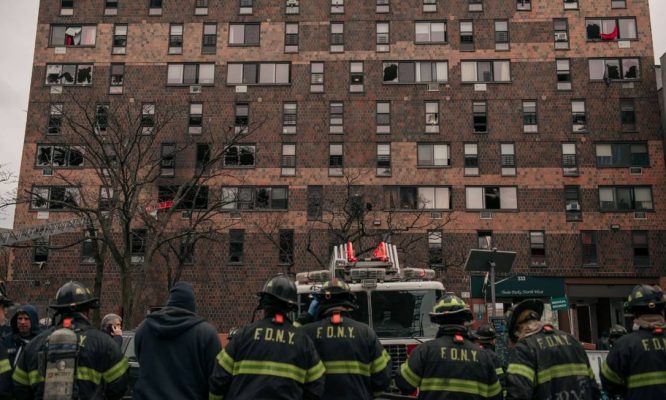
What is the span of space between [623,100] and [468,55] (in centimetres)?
933

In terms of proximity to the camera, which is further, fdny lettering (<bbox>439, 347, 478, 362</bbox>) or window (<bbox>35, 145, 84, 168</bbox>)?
window (<bbox>35, 145, 84, 168</bbox>)

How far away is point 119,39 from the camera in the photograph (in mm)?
36750

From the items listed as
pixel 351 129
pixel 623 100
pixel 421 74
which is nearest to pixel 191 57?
pixel 351 129

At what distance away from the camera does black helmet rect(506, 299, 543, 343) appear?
5719 mm

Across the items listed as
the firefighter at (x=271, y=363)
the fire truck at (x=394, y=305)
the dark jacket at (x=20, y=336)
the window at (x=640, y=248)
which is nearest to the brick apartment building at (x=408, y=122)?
the window at (x=640, y=248)

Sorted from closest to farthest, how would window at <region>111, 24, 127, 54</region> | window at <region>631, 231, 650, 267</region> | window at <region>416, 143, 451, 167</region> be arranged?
1. window at <region>631, 231, 650, 267</region>
2. window at <region>416, 143, 451, 167</region>
3. window at <region>111, 24, 127, 54</region>

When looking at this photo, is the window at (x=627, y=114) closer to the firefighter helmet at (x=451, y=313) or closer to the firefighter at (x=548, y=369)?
the firefighter at (x=548, y=369)

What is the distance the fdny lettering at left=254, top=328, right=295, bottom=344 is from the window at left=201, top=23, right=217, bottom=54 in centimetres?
3383

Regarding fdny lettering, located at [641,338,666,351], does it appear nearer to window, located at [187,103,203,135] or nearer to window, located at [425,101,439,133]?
window, located at [425,101,439,133]

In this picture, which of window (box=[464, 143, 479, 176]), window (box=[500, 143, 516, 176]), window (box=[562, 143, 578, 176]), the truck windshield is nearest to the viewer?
the truck windshield

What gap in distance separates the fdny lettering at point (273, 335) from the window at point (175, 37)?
34269 mm

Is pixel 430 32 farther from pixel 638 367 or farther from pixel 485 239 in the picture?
pixel 638 367

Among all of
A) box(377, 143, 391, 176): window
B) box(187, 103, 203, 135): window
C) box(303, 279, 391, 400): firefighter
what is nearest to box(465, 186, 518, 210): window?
box(377, 143, 391, 176): window

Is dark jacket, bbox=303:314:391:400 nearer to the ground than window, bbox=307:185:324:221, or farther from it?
nearer to the ground
